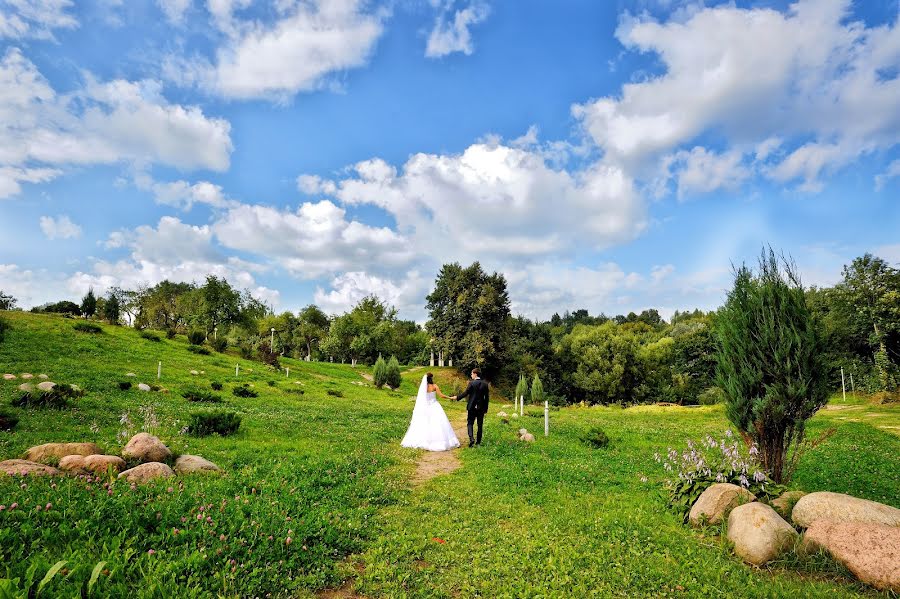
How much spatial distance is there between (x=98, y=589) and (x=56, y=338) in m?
41.5

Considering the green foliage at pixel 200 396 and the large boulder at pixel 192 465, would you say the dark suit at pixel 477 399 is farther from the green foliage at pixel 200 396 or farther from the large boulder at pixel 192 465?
the green foliage at pixel 200 396

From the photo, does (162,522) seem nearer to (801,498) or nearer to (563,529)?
(563,529)

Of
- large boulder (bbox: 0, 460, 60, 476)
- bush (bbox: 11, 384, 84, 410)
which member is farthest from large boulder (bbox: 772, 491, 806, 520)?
bush (bbox: 11, 384, 84, 410)

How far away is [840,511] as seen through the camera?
7062 millimetres

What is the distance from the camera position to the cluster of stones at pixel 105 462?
7.64 meters

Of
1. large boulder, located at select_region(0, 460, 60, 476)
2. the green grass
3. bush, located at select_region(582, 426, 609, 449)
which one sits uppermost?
large boulder, located at select_region(0, 460, 60, 476)

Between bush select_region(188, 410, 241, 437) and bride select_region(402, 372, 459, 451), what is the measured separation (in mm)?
6362

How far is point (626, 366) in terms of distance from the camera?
67688mm

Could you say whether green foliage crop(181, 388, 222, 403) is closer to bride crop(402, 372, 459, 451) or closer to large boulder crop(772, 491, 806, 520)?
bride crop(402, 372, 459, 451)

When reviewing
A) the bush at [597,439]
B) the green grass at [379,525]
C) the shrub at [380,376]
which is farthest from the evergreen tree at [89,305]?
the bush at [597,439]

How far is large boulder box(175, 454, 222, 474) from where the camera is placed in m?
9.59

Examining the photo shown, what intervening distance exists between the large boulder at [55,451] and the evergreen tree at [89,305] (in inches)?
2403

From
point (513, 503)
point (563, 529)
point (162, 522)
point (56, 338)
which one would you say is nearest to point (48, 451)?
point (162, 522)

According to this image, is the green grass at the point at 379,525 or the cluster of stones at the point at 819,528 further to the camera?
the cluster of stones at the point at 819,528
